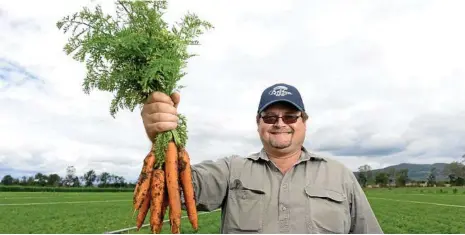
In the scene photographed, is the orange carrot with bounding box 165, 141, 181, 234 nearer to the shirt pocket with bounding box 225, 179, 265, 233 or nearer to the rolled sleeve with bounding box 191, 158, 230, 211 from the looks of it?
the rolled sleeve with bounding box 191, 158, 230, 211

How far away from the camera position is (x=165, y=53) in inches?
160

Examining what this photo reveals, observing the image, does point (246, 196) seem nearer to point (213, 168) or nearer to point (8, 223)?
point (213, 168)

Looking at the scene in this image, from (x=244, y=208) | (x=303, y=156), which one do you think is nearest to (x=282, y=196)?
(x=244, y=208)

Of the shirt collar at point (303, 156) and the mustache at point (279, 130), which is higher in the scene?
the mustache at point (279, 130)

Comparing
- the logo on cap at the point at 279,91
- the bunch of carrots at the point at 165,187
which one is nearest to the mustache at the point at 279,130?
the logo on cap at the point at 279,91

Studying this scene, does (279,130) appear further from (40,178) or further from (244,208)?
(40,178)

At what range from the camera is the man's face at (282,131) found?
458 cm

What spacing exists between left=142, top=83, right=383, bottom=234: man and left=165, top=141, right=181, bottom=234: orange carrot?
34cm

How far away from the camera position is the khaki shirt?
174 inches

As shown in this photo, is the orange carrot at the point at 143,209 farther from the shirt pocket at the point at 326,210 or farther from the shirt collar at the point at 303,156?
the shirt pocket at the point at 326,210

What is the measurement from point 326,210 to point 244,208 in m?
0.79

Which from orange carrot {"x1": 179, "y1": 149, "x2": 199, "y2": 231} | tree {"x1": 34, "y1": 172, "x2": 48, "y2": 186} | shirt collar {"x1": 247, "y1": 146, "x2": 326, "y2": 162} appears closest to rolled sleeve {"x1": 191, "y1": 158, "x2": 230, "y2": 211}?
orange carrot {"x1": 179, "y1": 149, "x2": 199, "y2": 231}

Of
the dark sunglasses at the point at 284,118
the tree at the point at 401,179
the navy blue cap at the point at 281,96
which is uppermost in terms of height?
the tree at the point at 401,179

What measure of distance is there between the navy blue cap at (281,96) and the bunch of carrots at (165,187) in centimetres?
94
